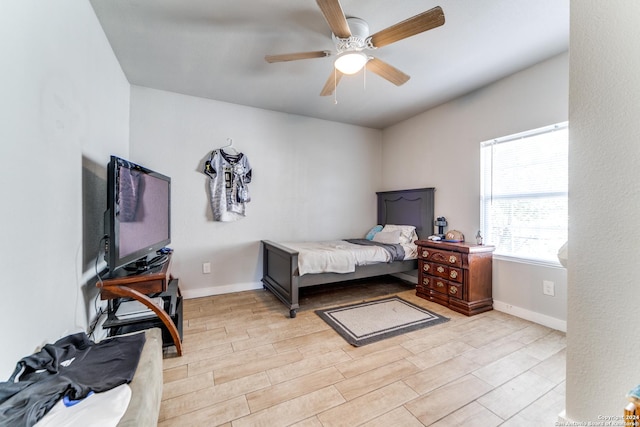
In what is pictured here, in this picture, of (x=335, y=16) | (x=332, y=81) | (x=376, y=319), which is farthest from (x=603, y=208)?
(x=332, y=81)

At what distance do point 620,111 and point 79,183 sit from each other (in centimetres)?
272

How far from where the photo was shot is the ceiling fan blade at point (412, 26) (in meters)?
1.45

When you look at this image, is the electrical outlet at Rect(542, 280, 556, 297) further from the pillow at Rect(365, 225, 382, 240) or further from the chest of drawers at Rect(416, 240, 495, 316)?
the pillow at Rect(365, 225, 382, 240)

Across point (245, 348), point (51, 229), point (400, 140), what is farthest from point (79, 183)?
point (400, 140)

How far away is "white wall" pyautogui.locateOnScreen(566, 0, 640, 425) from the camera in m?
0.94

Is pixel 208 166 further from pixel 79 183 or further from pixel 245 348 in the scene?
pixel 245 348

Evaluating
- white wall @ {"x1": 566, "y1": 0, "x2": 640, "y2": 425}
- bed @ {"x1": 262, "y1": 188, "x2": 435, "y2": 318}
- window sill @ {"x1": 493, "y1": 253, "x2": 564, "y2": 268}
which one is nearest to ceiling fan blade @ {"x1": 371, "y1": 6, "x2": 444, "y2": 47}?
white wall @ {"x1": 566, "y1": 0, "x2": 640, "y2": 425}

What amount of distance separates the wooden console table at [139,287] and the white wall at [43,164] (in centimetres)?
16

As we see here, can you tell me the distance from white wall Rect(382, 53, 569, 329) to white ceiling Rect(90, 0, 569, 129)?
18 cm

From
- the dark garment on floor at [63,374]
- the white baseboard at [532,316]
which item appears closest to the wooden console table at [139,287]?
the dark garment on floor at [63,374]

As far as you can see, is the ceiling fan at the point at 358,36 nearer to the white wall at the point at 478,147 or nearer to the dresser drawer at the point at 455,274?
the white wall at the point at 478,147

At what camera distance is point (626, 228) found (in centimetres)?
96

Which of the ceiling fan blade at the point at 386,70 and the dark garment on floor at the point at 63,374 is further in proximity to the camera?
the ceiling fan blade at the point at 386,70

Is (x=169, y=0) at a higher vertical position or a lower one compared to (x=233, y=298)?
higher
